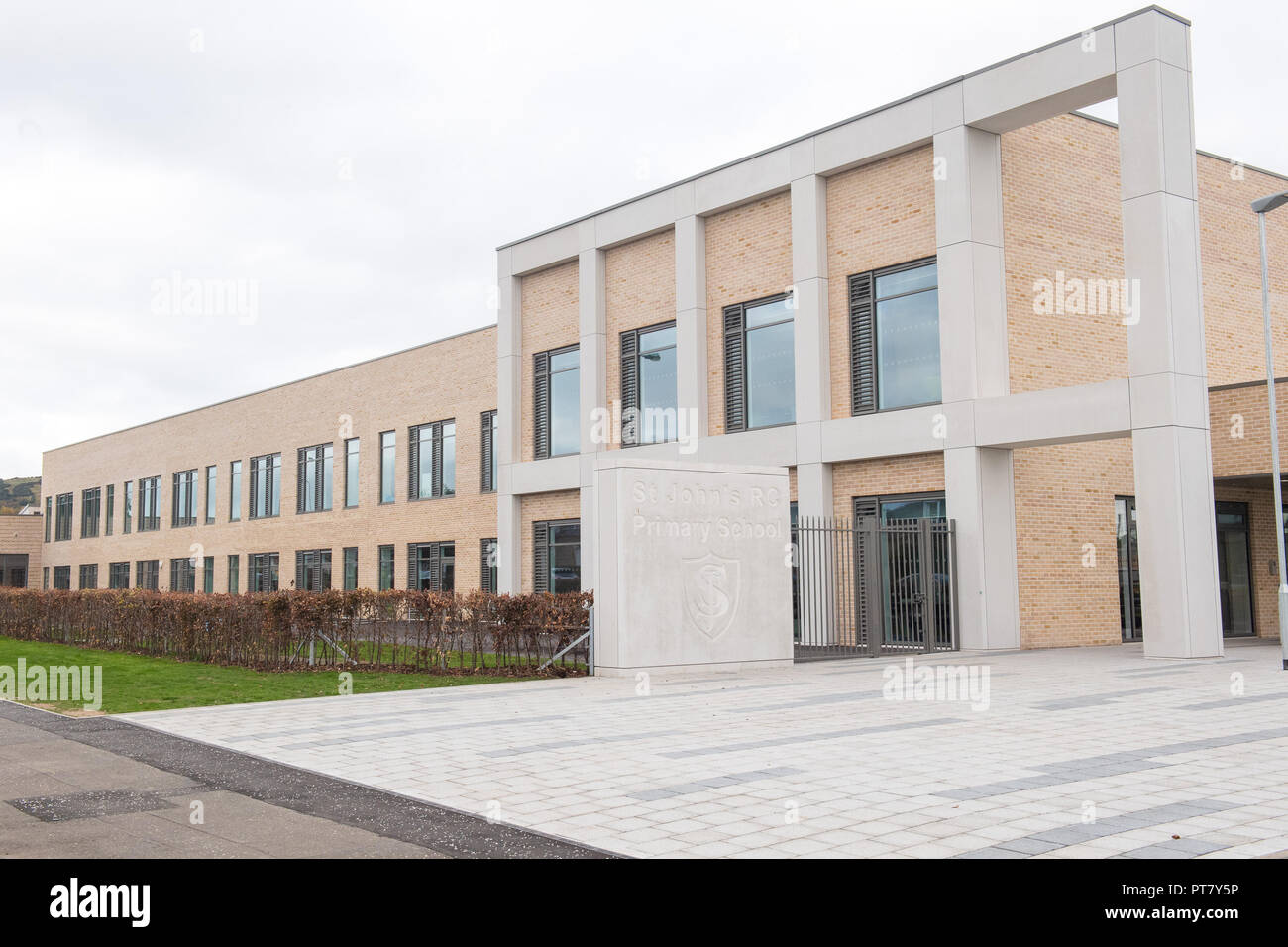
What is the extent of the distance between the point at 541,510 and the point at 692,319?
6728 mm

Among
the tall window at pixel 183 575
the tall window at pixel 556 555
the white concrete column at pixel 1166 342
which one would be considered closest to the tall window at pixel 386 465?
the tall window at pixel 556 555

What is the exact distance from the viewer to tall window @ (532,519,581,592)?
2745 cm

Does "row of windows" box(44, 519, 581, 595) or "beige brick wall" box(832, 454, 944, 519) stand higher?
"beige brick wall" box(832, 454, 944, 519)

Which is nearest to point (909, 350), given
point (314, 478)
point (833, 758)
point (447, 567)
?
point (833, 758)

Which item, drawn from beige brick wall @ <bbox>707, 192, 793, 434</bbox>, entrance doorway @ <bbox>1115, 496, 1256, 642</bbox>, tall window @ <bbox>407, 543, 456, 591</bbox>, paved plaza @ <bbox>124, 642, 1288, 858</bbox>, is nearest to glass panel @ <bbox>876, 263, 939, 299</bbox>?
beige brick wall @ <bbox>707, 192, 793, 434</bbox>

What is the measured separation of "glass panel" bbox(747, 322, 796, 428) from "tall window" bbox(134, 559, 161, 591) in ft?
115

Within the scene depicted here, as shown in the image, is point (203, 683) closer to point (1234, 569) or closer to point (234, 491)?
point (1234, 569)

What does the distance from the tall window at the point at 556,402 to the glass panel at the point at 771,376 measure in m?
5.25

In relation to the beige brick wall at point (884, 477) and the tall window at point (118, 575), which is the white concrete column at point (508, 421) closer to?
the beige brick wall at point (884, 477)

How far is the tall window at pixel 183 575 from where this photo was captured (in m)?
47.2

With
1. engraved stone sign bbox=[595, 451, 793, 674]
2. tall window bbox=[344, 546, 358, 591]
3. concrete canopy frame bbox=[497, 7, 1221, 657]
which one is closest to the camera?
engraved stone sign bbox=[595, 451, 793, 674]

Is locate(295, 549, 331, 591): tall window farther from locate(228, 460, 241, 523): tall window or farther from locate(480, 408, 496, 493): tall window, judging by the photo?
locate(480, 408, 496, 493): tall window

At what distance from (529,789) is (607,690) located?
271 inches
